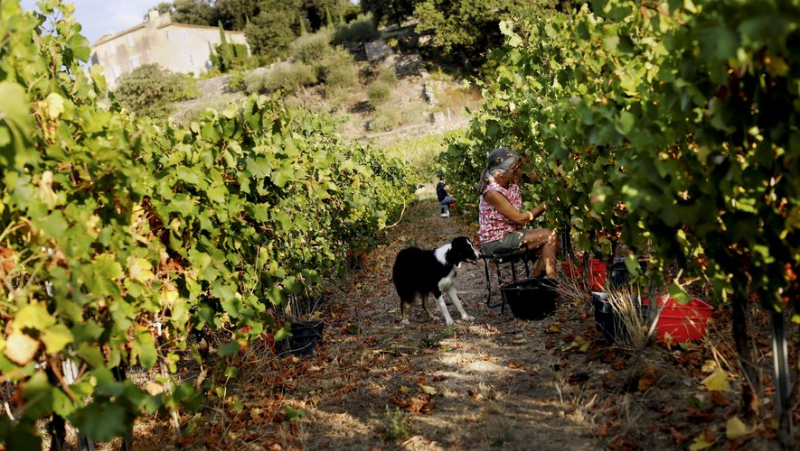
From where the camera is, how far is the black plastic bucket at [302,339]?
4.49m

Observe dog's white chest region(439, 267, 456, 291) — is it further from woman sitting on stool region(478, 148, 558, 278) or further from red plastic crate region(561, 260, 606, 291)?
red plastic crate region(561, 260, 606, 291)

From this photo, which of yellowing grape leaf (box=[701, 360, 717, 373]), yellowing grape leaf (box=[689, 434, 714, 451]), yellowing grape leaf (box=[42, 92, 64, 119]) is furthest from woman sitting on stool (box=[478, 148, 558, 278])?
yellowing grape leaf (box=[42, 92, 64, 119])

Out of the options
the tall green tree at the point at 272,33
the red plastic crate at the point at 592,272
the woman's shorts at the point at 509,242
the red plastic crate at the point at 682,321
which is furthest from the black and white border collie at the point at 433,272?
the tall green tree at the point at 272,33

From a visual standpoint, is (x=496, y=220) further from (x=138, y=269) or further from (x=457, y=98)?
(x=457, y=98)

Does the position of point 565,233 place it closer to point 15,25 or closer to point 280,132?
point 280,132

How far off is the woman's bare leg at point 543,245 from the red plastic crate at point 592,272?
0.19 metres

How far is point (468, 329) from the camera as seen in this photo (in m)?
4.79

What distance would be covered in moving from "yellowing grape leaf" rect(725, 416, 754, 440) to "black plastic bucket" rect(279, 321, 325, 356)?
9.67 ft

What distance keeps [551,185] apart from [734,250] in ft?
7.49

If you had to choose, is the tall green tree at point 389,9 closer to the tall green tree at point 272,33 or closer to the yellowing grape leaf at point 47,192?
the tall green tree at point 272,33

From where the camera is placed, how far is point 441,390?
3512 millimetres

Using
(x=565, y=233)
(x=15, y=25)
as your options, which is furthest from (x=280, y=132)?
(x=565, y=233)

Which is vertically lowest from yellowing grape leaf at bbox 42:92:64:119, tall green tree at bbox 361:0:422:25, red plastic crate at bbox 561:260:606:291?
red plastic crate at bbox 561:260:606:291

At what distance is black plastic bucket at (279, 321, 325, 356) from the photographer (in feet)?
14.7
